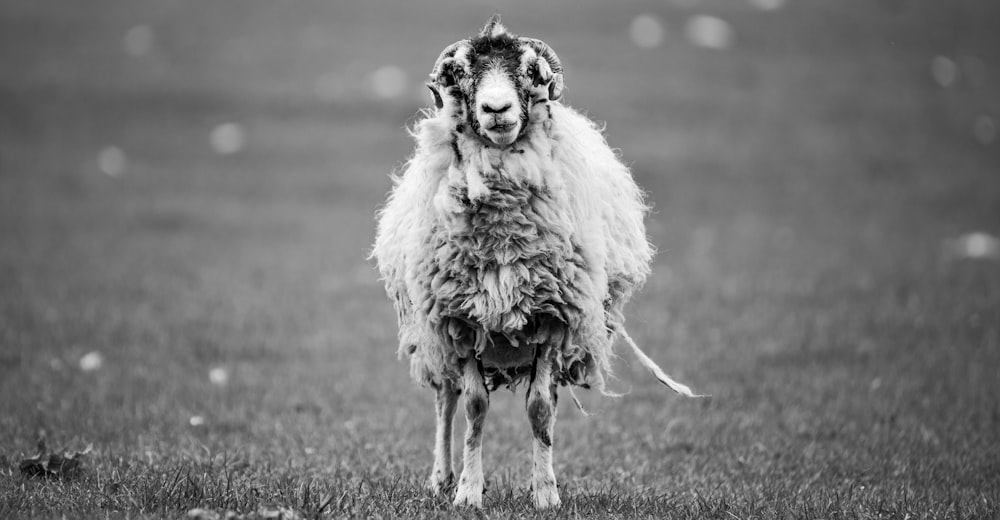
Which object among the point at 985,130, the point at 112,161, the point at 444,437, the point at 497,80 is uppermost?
the point at 497,80

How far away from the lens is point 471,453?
5141mm

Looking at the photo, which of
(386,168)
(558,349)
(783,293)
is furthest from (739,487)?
(386,168)

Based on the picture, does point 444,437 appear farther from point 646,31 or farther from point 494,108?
point 646,31

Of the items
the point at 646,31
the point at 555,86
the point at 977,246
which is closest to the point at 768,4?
the point at 646,31

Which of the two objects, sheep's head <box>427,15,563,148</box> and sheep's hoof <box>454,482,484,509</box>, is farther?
sheep's hoof <box>454,482,484,509</box>

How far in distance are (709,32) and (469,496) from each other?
15.9 meters

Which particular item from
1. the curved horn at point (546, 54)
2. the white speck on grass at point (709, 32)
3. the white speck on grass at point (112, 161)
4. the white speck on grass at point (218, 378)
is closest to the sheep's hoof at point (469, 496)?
the curved horn at point (546, 54)

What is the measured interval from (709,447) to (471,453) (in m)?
2.14

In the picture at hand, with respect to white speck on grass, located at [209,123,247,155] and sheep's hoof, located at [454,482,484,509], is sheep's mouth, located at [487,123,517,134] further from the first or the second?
white speck on grass, located at [209,123,247,155]

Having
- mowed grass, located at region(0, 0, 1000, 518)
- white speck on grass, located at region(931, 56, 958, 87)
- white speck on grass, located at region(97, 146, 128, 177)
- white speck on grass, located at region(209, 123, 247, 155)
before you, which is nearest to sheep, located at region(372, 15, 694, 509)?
mowed grass, located at region(0, 0, 1000, 518)

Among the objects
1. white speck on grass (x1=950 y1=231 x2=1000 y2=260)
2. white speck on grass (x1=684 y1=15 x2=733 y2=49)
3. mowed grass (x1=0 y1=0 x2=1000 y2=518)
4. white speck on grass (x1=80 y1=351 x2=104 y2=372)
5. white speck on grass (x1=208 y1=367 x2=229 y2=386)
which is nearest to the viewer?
mowed grass (x1=0 y1=0 x2=1000 y2=518)

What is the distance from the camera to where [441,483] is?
5418 mm

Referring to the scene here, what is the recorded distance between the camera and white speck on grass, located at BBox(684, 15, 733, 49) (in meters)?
19.3

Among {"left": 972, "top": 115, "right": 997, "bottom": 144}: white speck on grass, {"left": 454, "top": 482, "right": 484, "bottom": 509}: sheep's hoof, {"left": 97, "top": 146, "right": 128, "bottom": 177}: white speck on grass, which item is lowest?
{"left": 972, "top": 115, "right": 997, "bottom": 144}: white speck on grass
